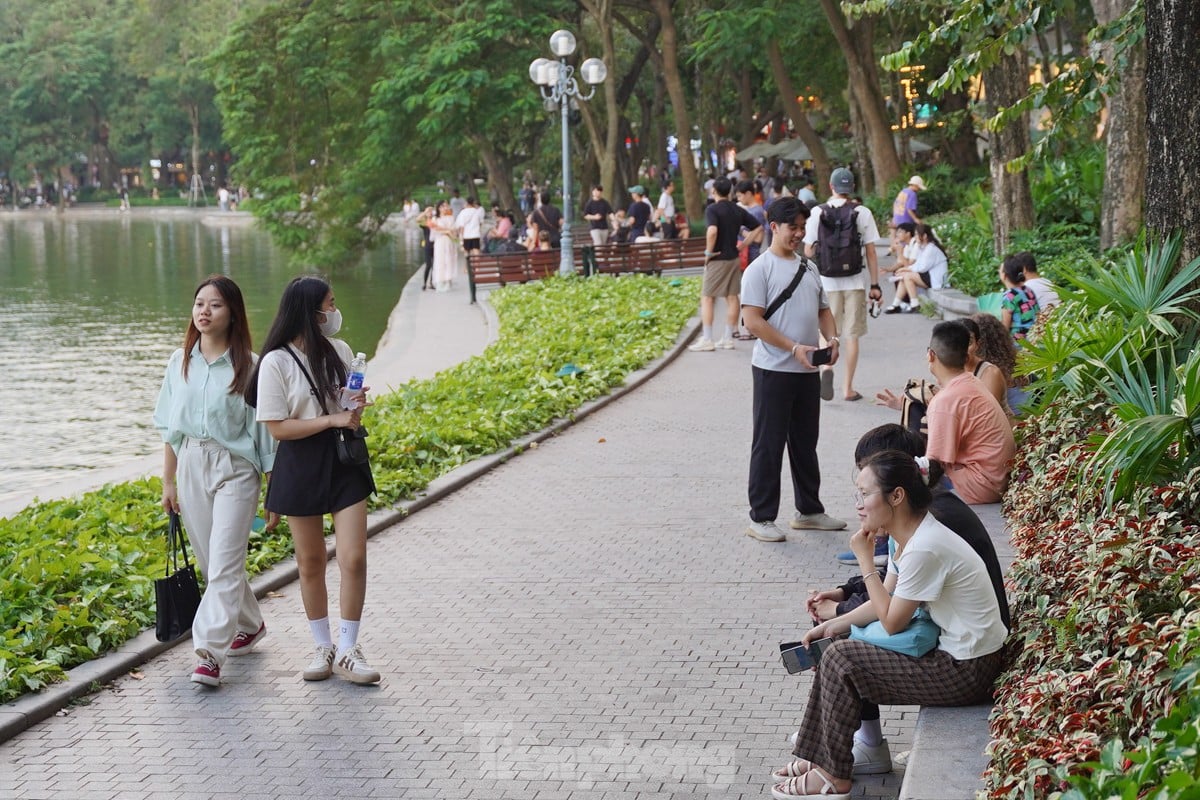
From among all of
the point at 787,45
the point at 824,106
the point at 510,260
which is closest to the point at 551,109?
the point at 510,260

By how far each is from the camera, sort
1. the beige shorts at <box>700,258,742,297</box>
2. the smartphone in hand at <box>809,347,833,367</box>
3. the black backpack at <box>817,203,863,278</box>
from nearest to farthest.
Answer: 1. the smartphone in hand at <box>809,347,833,367</box>
2. the black backpack at <box>817,203,863,278</box>
3. the beige shorts at <box>700,258,742,297</box>

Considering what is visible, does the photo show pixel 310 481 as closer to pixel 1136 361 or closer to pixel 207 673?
pixel 207 673

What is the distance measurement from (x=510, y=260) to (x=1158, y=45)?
763 inches

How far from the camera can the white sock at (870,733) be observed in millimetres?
5148

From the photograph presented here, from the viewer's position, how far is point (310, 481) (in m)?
6.23

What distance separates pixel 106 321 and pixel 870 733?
79.9 feet

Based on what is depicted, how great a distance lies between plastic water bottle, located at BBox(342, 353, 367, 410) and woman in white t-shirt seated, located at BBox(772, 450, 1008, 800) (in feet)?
7.06

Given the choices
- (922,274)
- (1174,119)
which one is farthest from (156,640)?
(922,274)

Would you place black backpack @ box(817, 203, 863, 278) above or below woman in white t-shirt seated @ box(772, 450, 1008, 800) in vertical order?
above

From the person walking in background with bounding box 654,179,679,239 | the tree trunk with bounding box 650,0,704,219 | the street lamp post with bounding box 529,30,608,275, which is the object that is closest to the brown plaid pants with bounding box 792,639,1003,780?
the street lamp post with bounding box 529,30,608,275

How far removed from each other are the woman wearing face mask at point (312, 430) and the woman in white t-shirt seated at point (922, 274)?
13.6 metres

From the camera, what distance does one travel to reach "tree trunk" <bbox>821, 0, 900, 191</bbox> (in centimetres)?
3012

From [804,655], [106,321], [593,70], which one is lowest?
[106,321]

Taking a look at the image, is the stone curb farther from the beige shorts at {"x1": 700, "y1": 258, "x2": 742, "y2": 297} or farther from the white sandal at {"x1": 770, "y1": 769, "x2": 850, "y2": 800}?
the white sandal at {"x1": 770, "y1": 769, "x2": 850, "y2": 800}
